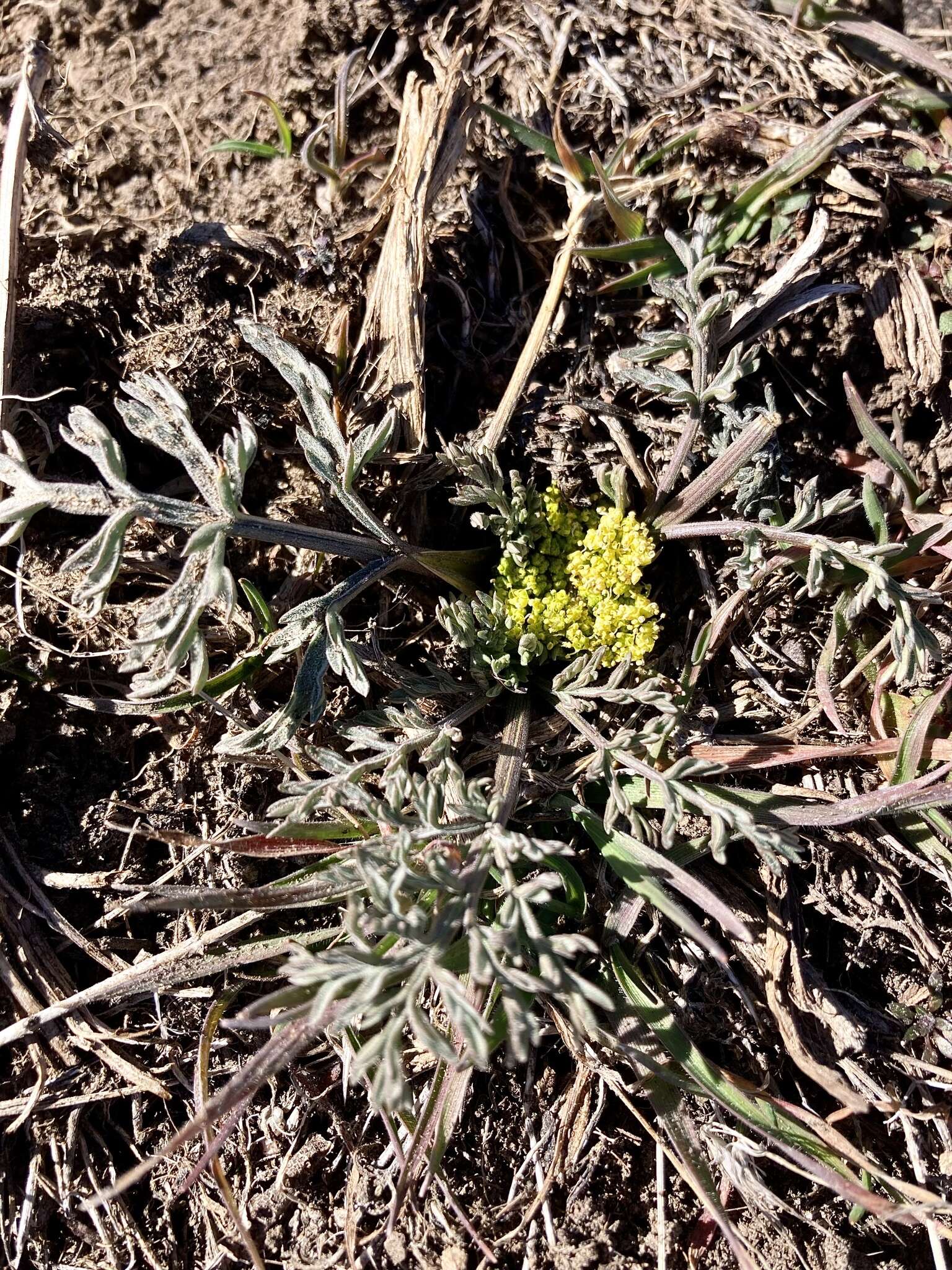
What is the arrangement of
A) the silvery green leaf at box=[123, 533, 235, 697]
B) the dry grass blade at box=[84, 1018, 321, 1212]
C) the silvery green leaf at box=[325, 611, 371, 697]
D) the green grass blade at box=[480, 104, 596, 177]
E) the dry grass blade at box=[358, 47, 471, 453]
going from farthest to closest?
the green grass blade at box=[480, 104, 596, 177]
the dry grass blade at box=[358, 47, 471, 453]
the silvery green leaf at box=[325, 611, 371, 697]
the silvery green leaf at box=[123, 533, 235, 697]
the dry grass blade at box=[84, 1018, 321, 1212]

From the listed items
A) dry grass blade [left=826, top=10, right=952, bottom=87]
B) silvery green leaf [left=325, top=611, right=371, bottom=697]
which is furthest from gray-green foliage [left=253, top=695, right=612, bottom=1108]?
dry grass blade [left=826, top=10, right=952, bottom=87]

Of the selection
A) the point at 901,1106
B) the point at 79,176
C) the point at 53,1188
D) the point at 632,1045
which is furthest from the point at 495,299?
the point at 53,1188

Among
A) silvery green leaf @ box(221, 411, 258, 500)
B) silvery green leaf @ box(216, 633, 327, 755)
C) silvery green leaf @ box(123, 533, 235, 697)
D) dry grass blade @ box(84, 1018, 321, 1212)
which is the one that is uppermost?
silvery green leaf @ box(221, 411, 258, 500)

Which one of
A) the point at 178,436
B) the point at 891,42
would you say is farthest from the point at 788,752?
the point at 891,42

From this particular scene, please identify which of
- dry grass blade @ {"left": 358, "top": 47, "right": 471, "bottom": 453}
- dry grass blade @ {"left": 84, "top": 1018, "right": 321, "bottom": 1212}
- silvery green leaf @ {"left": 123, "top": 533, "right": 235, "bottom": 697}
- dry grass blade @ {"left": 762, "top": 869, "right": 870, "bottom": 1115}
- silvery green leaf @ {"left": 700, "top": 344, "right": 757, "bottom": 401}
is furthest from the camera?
dry grass blade @ {"left": 358, "top": 47, "right": 471, "bottom": 453}

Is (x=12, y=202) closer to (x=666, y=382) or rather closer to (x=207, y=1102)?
(x=666, y=382)

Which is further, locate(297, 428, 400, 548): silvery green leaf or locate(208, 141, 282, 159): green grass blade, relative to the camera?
locate(208, 141, 282, 159): green grass blade

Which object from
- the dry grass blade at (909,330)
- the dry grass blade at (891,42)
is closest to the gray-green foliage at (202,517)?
the dry grass blade at (909,330)

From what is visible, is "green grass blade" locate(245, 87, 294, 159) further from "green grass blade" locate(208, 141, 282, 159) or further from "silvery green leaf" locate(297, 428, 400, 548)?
"silvery green leaf" locate(297, 428, 400, 548)
